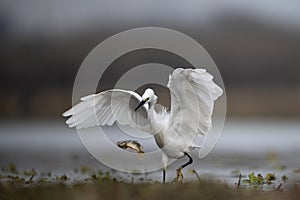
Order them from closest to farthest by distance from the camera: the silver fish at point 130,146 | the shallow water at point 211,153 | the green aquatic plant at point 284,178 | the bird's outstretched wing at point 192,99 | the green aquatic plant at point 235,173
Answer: the bird's outstretched wing at point 192,99, the silver fish at point 130,146, the green aquatic plant at point 284,178, the green aquatic plant at point 235,173, the shallow water at point 211,153

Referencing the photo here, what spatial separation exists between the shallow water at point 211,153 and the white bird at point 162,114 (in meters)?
0.64

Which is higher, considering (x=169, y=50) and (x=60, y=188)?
(x=169, y=50)

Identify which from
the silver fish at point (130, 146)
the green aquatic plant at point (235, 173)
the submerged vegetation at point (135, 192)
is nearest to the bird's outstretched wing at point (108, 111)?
the silver fish at point (130, 146)

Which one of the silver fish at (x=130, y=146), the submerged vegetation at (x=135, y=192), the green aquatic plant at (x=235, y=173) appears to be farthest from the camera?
the green aquatic plant at (x=235, y=173)

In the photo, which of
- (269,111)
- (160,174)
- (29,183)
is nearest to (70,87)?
(269,111)

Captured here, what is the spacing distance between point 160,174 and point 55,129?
1338 centimetres

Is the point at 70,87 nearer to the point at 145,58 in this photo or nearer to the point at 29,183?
the point at 145,58

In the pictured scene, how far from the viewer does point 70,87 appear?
32938mm

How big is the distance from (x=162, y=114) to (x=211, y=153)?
22.6ft

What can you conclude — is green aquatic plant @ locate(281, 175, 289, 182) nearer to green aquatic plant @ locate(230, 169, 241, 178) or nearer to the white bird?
green aquatic plant @ locate(230, 169, 241, 178)

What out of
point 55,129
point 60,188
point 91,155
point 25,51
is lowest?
point 60,188

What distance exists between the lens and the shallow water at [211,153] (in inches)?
574

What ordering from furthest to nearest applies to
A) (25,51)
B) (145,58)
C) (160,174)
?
1. (25,51)
2. (145,58)
3. (160,174)

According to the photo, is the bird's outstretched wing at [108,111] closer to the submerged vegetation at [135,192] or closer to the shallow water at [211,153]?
the shallow water at [211,153]
